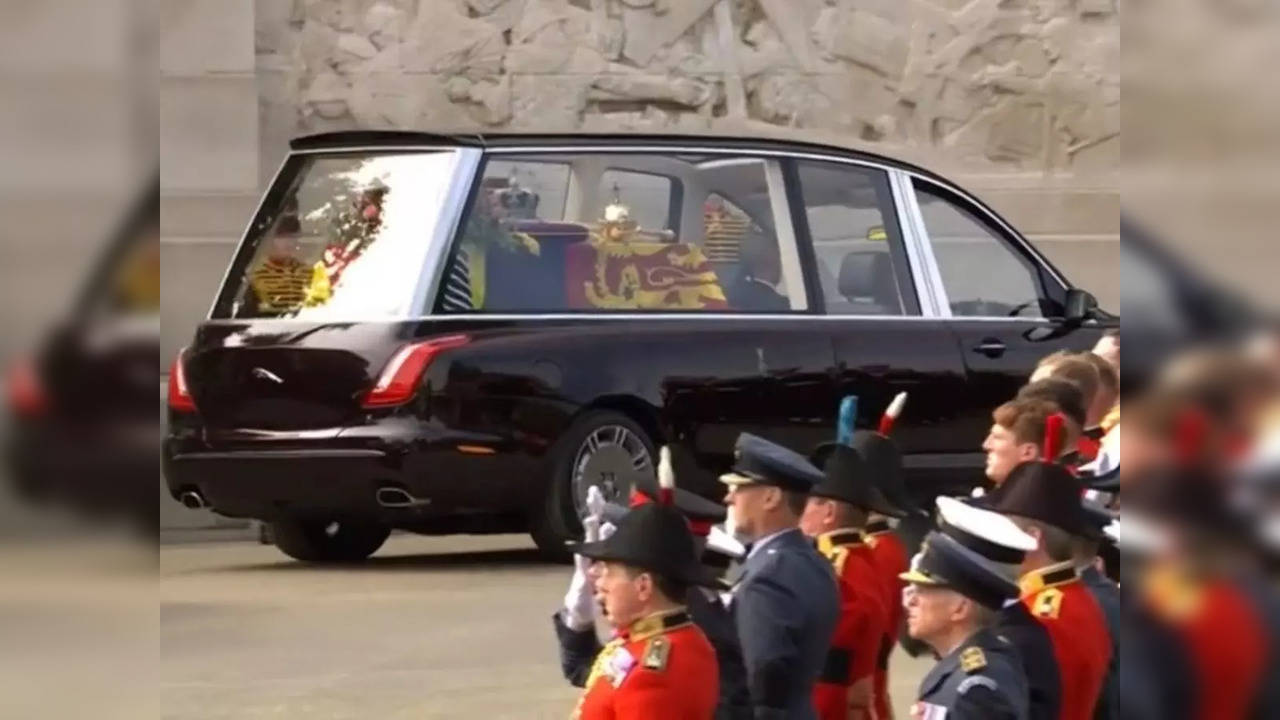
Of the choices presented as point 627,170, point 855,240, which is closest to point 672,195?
point 627,170

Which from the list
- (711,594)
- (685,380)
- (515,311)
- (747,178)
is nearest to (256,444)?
(515,311)

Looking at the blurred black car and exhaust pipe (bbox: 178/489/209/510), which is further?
exhaust pipe (bbox: 178/489/209/510)

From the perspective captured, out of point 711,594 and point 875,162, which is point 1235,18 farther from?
point 875,162

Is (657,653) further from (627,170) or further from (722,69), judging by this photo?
(722,69)

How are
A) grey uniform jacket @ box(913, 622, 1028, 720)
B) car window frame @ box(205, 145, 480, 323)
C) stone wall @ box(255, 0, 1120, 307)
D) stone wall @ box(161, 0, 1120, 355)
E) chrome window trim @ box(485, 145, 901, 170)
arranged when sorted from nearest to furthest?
grey uniform jacket @ box(913, 622, 1028, 720) → car window frame @ box(205, 145, 480, 323) → chrome window trim @ box(485, 145, 901, 170) → stone wall @ box(161, 0, 1120, 355) → stone wall @ box(255, 0, 1120, 307)

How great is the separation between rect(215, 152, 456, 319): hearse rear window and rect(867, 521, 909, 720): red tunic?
155 inches

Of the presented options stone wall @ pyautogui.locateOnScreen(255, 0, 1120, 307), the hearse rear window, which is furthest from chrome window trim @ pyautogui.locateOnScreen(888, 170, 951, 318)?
stone wall @ pyautogui.locateOnScreen(255, 0, 1120, 307)

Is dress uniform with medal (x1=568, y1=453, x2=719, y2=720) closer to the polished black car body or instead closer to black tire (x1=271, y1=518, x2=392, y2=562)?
the polished black car body

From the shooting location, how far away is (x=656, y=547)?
13.3 feet

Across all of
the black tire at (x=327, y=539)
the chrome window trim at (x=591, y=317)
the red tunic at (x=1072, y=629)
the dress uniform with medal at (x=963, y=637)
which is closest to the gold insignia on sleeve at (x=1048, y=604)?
the red tunic at (x=1072, y=629)

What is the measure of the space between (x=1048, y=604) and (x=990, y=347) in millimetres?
6239

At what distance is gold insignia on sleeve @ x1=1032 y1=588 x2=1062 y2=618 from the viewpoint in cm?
414

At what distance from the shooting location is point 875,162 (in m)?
10.5

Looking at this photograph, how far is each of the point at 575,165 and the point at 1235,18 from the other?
866cm
